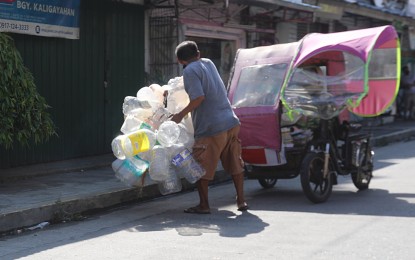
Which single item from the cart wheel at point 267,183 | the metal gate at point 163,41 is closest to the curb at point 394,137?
the metal gate at point 163,41

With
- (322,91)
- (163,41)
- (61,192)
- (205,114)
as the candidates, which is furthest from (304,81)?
(163,41)

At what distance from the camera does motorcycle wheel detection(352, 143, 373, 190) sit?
26.7 feet

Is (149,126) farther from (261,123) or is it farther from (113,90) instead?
(113,90)

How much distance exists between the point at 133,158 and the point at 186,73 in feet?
3.74

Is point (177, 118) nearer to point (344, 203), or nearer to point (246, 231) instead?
point (246, 231)

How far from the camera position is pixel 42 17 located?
9.41 meters

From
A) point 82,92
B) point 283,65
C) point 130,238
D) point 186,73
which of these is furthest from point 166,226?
point 82,92

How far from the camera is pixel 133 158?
6.82 m

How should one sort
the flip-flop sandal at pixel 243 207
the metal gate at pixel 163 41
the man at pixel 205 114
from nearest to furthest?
the man at pixel 205 114 → the flip-flop sandal at pixel 243 207 → the metal gate at pixel 163 41

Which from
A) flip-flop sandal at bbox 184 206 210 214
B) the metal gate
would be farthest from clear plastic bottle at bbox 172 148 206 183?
the metal gate

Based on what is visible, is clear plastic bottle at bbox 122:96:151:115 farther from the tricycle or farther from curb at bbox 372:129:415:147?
curb at bbox 372:129:415:147

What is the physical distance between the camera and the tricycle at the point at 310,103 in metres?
7.38

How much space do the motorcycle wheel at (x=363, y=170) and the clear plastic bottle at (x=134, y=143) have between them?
2986 millimetres

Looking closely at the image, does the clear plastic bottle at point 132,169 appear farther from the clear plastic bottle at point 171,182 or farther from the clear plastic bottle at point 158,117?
the clear plastic bottle at point 158,117
